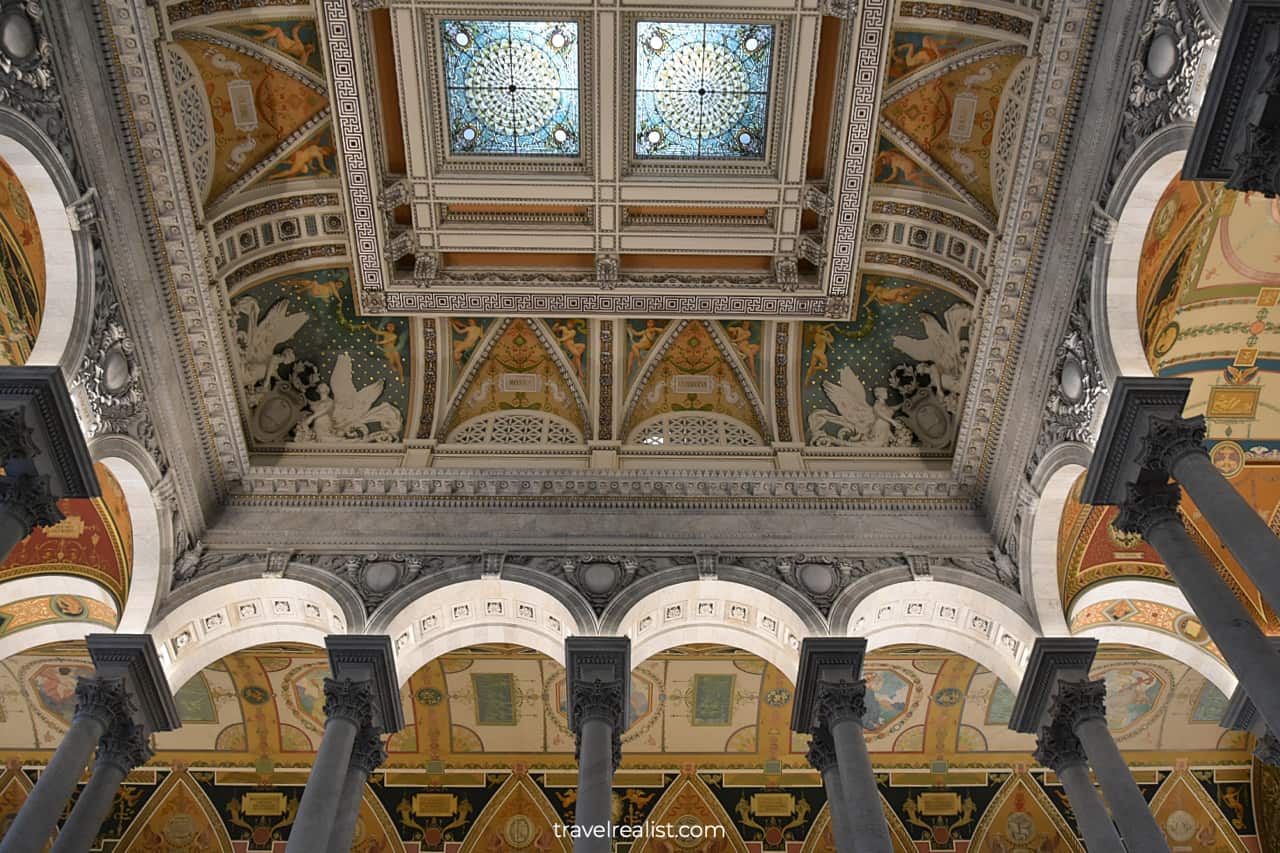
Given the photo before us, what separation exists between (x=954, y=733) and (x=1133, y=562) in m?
3.40

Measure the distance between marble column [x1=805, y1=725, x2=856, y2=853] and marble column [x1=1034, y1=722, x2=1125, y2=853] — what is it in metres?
1.80

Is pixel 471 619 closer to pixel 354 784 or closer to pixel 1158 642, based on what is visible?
pixel 354 784

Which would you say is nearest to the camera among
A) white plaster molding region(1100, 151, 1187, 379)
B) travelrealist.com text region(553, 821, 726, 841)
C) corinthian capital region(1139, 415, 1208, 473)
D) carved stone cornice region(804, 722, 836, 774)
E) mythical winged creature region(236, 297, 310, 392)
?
corinthian capital region(1139, 415, 1208, 473)

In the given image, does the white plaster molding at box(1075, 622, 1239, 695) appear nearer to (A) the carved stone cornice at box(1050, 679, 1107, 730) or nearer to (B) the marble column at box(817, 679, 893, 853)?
(A) the carved stone cornice at box(1050, 679, 1107, 730)

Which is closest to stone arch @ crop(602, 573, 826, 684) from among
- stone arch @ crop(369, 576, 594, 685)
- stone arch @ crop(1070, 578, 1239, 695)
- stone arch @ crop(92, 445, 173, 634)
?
stone arch @ crop(369, 576, 594, 685)

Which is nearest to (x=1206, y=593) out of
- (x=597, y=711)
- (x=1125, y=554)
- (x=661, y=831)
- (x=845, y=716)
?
(x=1125, y=554)

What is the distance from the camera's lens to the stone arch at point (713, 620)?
33.9 feet

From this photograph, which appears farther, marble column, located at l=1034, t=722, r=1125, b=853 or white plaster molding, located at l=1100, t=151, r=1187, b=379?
white plaster molding, located at l=1100, t=151, r=1187, b=379

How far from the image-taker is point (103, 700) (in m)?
9.20

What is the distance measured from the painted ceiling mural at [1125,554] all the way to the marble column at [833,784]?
9.31ft

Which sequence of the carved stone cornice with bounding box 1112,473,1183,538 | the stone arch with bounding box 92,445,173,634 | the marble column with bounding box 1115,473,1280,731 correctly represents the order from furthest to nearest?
the stone arch with bounding box 92,445,173,634
the carved stone cornice with bounding box 1112,473,1183,538
the marble column with bounding box 1115,473,1280,731

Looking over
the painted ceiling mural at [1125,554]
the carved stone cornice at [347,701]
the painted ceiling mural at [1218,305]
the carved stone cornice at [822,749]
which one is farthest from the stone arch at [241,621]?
the painted ceiling mural at [1218,305]

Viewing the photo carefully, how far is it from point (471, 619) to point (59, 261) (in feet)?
16.0

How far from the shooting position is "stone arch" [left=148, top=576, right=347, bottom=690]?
33.9 ft
